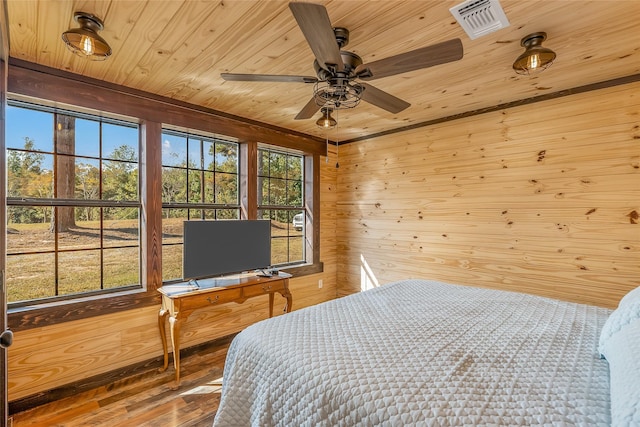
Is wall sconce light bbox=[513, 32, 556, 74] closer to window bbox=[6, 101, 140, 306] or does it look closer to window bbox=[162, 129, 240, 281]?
window bbox=[162, 129, 240, 281]

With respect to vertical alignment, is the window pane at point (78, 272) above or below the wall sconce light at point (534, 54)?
below

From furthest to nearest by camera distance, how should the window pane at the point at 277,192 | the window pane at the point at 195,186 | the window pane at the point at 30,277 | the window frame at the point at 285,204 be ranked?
the window pane at the point at 277,192 → the window frame at the point at 285,204 → the window pane at the point at 195,186 → the window pane at the point at 30,277

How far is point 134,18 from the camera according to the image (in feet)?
5.40

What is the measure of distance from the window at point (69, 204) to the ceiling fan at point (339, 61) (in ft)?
5.14

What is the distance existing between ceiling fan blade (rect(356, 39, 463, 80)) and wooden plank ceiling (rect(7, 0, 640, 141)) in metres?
0.27

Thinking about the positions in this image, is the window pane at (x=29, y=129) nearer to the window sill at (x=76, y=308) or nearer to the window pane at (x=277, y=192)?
the window sill at (x=76, y=308)

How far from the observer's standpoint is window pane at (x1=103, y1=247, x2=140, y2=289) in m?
2.61

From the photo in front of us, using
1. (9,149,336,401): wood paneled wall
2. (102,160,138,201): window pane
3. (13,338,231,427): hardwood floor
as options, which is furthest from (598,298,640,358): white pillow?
(102,160,138,201): window pane

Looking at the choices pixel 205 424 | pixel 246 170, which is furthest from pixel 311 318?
pixel 246 170

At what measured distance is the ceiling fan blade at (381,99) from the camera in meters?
1.93

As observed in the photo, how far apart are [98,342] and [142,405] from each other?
0.64m

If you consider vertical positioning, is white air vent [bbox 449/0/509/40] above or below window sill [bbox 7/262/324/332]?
above

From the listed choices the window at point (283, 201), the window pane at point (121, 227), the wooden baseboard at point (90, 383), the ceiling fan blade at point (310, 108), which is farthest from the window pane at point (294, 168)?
the wooden baseboard at point (90, 383)

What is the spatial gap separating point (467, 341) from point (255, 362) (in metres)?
0.98
